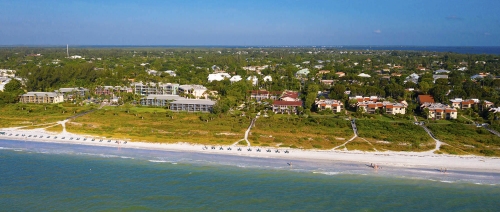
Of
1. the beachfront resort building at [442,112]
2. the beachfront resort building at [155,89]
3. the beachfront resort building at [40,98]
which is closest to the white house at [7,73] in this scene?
the beachfront resort building at [40,98]

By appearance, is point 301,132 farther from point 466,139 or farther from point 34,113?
point 34,113

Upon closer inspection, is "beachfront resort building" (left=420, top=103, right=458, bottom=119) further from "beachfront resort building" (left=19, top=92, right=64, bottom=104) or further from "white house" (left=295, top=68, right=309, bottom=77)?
"beachfront resort building" (left=19, top=92, right=64, bottom=104)

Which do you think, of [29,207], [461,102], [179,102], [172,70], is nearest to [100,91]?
[179,102]

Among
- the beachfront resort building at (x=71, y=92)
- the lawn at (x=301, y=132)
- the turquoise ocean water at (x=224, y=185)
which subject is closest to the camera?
the turquoise ocean water at (x=224, y=185)

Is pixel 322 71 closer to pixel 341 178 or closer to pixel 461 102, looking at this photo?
pixel 461 102

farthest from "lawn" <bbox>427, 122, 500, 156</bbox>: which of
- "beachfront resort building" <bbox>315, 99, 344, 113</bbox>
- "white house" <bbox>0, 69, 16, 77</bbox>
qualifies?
"white house" <bbox>0, 69, 16, 77</bbox>

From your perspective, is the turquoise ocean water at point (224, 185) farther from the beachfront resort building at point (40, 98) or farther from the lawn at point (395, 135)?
the beachfront resort building at point (40, 98)

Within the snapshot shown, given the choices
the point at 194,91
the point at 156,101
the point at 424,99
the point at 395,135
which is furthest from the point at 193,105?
the point at 424,99
